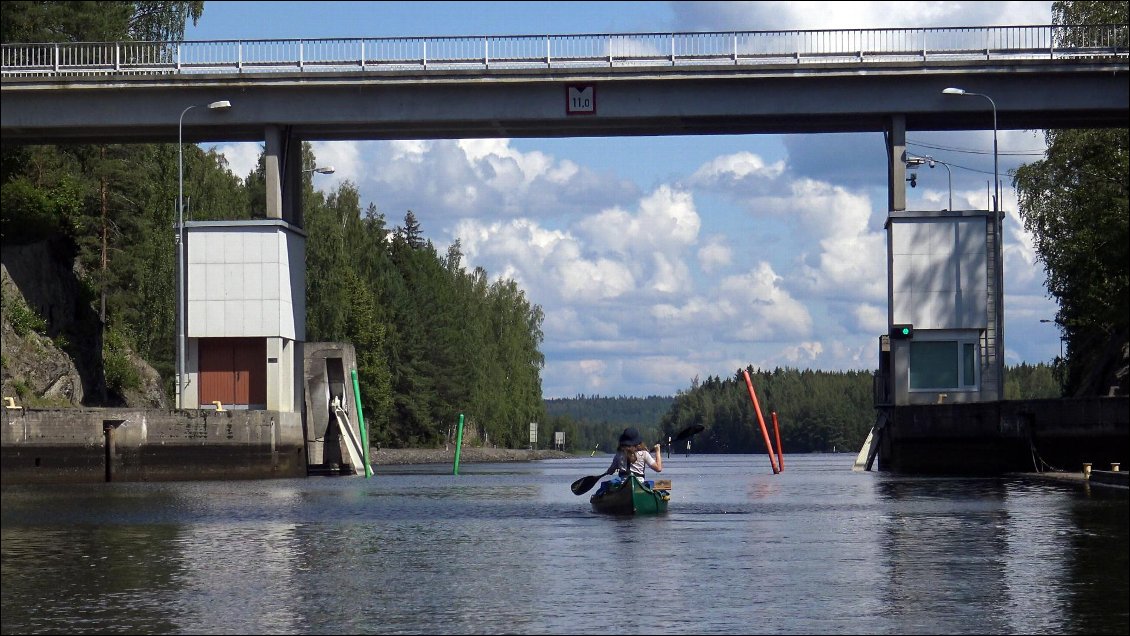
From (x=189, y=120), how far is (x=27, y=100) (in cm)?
570

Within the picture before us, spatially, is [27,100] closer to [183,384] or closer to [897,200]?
[183,384]

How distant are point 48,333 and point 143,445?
15823mm

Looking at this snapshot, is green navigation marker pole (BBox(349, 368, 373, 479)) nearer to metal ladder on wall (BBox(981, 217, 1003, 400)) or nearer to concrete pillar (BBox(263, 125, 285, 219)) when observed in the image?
concrete pillar (BBox(263, 125, 285, 219))

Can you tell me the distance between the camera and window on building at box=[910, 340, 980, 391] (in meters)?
60.5

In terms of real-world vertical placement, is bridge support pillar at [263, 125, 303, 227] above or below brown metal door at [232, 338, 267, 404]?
above

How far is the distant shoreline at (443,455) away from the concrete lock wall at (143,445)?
45352 mm

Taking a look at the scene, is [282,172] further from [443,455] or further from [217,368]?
[443,455]

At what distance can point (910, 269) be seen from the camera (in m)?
60.3

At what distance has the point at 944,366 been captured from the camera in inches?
2384

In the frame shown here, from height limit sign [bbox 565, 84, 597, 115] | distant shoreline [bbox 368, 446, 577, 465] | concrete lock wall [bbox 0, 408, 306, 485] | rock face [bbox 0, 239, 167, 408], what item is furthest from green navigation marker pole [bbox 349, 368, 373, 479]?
distant shoreline [bbox 368, 446, 577, 465]

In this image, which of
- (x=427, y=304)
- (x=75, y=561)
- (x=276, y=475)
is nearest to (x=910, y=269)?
(x=276, y=475)

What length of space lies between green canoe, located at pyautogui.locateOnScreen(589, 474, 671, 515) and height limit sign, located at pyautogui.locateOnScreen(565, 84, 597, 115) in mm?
21038

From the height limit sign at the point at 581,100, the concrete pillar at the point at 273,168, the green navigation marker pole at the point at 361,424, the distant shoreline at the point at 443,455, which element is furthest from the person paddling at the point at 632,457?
the distant shoreline at the point at 443,455

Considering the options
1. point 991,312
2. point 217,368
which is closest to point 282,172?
point 217,368
